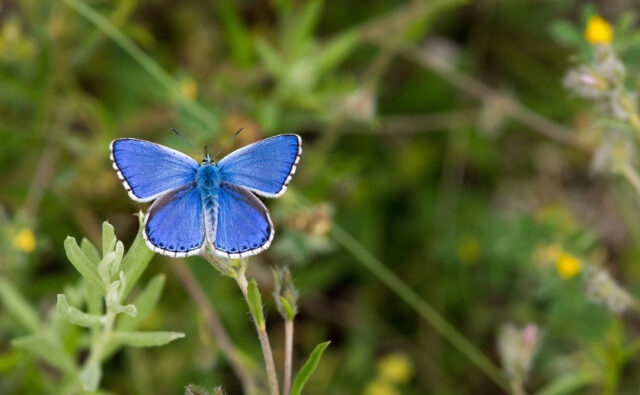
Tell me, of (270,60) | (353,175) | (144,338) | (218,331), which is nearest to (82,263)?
(144,338)

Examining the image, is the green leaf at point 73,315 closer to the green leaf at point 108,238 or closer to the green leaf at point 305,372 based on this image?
the green leaf at point 108,238

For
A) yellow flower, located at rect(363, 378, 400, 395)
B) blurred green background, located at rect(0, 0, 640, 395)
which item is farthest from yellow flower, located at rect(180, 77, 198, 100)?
yellow flower, located at rect(363, 378, 400, 395)

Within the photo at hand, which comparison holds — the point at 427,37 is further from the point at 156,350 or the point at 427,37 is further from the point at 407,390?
the point at 156,350

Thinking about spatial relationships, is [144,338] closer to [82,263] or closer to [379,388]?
[82,263]

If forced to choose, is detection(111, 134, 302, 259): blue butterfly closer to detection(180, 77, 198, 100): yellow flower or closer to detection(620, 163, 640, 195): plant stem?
detection(180, 77, 198, 100): yellow flower

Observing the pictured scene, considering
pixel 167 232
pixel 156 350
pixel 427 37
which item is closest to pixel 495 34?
pixel 427 37

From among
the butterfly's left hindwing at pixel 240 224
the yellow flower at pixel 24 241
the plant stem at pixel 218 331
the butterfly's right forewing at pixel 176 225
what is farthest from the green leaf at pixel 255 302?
the yellow flower at pixel 24 241
